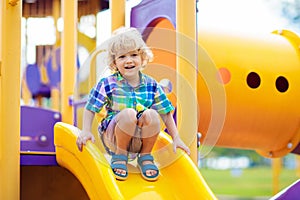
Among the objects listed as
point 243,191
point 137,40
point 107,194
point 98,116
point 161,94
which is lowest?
point 243,191

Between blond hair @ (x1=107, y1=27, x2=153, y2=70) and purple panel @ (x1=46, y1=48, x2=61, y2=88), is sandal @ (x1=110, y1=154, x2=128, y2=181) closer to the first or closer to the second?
blond hair @ (x1=107, y1=27, x2=153, y2=70)

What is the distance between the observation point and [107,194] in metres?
1.89

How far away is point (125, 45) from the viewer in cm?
201

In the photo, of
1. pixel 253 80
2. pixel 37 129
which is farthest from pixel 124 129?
pixel 37 129

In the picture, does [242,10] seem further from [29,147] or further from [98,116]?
[98,116]

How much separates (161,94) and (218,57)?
105 centimetres

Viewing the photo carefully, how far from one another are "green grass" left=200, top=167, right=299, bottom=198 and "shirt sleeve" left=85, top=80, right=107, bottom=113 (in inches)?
316

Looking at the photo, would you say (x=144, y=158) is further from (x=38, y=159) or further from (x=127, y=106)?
(x=38, y=159)

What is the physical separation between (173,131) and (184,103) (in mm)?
180

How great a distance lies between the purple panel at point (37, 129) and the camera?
3424 millimetres

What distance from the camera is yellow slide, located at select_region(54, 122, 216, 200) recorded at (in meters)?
1.95

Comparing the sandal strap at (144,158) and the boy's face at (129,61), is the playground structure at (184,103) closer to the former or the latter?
the sandal strap at (144,158)

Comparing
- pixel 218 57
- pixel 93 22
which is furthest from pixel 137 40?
pixel 93 22

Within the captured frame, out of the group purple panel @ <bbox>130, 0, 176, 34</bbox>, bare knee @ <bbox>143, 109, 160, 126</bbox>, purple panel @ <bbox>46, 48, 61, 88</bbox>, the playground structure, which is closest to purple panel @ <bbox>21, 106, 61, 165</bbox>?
the playground structure
